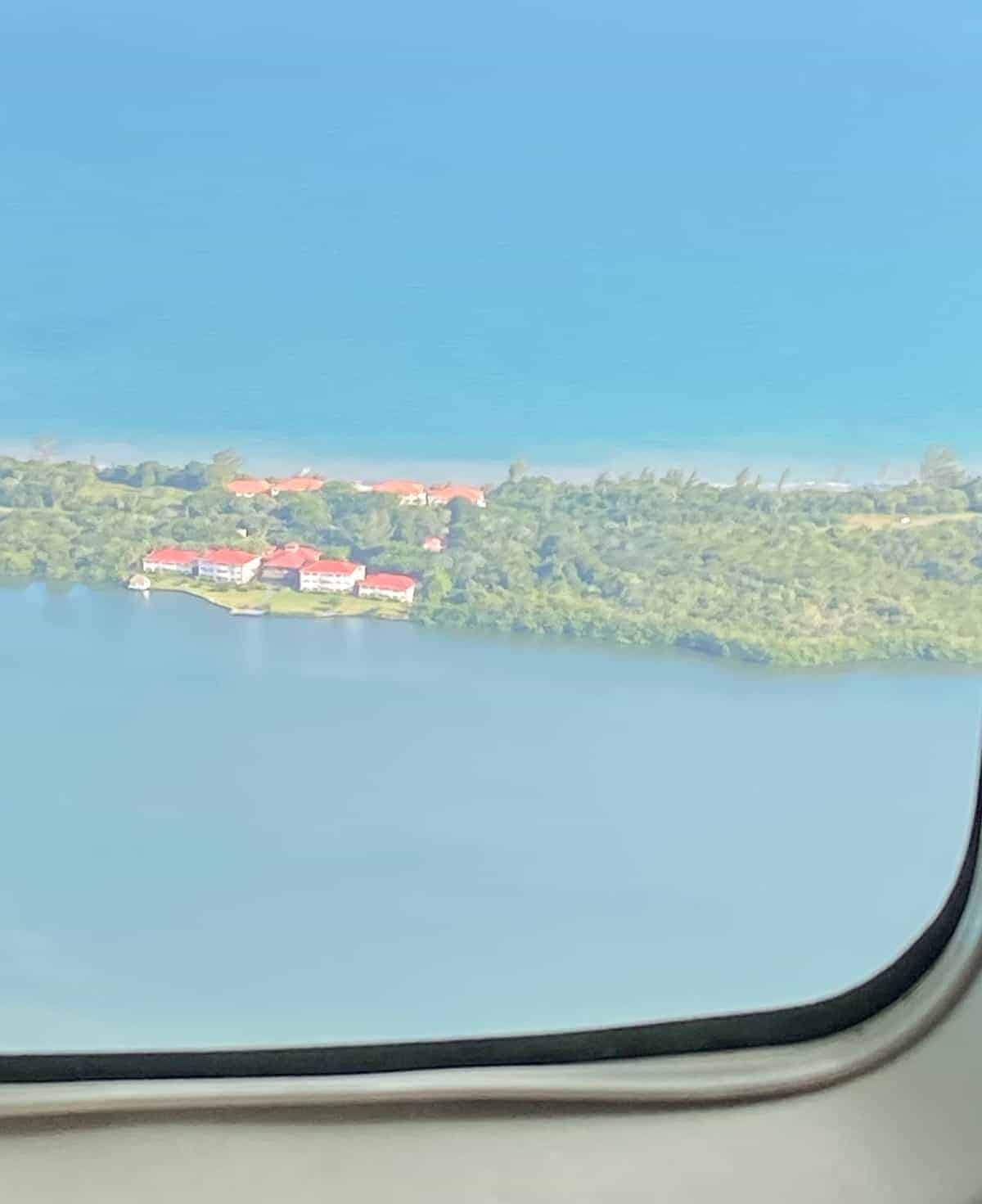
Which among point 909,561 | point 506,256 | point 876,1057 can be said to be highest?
point 506,256

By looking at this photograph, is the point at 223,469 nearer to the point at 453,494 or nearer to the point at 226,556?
the point at 226,556

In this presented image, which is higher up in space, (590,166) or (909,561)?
(590,166)

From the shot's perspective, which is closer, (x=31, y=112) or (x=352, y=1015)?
(x=31, y=112)

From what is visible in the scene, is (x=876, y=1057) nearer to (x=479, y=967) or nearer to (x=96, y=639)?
(x=479, y=967)

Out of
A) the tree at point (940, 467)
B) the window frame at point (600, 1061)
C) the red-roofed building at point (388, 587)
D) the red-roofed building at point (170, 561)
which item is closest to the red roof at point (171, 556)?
the red-roofed building at point (170, 561)

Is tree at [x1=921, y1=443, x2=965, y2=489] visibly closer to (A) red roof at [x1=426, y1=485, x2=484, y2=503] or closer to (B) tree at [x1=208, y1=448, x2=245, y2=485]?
(A) red roof at [x1=426, y1=485, x2=484, y2=503]

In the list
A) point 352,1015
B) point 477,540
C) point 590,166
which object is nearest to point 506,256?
point 590,166

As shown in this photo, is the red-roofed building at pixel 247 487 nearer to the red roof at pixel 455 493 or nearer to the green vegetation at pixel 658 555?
the green vegetation at pixel 658 555
